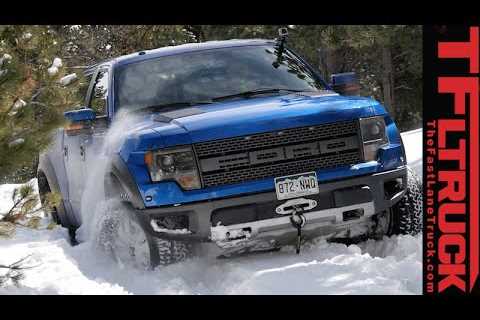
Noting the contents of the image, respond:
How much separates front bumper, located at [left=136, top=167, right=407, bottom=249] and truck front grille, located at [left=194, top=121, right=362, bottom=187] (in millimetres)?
148

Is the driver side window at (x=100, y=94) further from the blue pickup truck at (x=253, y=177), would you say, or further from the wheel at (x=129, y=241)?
the wheel at (x=129, y=241)

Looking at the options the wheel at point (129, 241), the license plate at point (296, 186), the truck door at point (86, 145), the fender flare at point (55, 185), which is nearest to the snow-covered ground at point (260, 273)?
the wheel at point (129, 241)

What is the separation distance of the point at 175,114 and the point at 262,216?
103 centimetres

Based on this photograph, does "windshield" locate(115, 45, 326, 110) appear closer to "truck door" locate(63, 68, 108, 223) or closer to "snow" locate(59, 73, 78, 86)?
"truck door" locate(63, 68, 108, 223)

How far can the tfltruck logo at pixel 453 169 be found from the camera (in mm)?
4859

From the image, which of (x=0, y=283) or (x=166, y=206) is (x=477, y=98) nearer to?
(x=166, y=206)

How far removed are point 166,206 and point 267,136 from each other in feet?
2.58

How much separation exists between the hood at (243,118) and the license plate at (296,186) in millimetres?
330

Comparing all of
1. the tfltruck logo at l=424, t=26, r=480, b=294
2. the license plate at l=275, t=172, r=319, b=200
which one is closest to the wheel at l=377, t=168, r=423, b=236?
the tfltruck logo at l=424, t=26, r=480, b=294

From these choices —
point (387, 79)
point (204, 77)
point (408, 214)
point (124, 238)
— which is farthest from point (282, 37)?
point (387, 79)

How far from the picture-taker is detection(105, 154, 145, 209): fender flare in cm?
532
